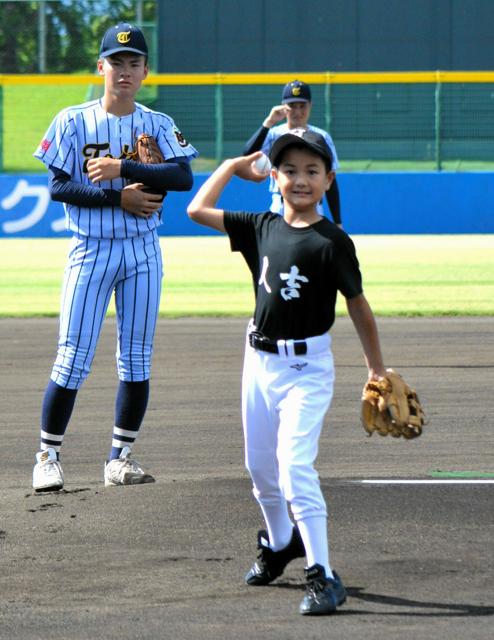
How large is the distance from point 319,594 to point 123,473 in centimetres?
225

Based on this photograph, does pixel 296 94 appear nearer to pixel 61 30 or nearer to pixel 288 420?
pixel 288 420

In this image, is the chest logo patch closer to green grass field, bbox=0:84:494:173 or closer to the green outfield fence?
the green outfield fence

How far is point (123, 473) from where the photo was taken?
6.85 meters

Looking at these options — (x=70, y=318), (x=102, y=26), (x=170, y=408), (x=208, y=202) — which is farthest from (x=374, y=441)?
(x=102, y=26)

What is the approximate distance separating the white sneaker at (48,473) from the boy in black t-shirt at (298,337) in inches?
73.2

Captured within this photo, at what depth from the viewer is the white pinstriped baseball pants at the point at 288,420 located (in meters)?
4.81

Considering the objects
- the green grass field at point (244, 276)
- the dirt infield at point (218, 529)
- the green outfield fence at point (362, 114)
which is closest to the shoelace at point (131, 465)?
the dirt infield at point (218, 529)

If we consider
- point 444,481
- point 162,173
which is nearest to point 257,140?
point 162,173

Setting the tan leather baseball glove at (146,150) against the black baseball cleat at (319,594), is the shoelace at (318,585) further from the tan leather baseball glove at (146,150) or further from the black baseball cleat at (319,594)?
the tan leather baseball glove at (146,150)

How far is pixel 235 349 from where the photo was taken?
39.4 feet

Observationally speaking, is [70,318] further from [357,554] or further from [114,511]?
[357,554]

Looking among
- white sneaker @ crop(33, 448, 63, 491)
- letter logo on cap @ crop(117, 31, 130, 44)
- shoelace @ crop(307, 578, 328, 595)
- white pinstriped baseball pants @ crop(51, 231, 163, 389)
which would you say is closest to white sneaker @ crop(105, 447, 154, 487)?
white sneaker @ crop(33, 448, 63, 491)

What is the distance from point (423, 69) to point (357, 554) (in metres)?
30.1

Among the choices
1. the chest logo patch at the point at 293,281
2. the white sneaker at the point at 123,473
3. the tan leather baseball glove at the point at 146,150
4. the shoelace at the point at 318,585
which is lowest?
the white sneaker at the point at 123,473
